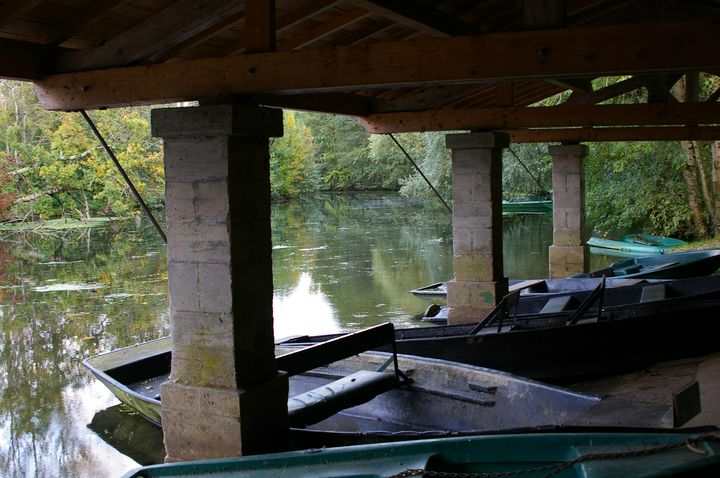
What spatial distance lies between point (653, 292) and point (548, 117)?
2.62m

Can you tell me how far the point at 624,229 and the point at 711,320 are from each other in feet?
50.1

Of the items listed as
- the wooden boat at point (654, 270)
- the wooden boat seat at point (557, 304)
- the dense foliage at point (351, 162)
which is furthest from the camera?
the dense foliage at point (351, 162)

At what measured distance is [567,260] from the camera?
13883 millimetres

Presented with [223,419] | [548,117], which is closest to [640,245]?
[548,117]

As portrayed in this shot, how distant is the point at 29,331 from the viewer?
492 inches

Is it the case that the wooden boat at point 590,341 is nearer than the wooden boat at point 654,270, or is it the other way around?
the wooden boat at point 590,341

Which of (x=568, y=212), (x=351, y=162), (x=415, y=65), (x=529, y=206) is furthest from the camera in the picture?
(x=351, y=162)

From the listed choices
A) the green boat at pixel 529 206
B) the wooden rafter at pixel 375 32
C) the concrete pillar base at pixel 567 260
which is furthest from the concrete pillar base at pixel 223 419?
the green boat at pixel 529 206

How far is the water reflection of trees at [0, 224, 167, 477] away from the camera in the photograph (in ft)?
25.1

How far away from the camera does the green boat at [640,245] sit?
18.4 m

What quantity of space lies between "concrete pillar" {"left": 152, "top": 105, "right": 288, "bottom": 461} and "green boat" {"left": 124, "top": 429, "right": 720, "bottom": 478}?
769 millimetres

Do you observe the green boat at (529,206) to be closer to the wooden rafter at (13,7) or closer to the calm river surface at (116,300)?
the calm river surface at (116,300)

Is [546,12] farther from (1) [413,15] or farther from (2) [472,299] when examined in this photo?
(2) [472,299]

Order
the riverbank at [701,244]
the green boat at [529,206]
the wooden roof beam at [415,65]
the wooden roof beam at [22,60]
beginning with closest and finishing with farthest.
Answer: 1. the wooden roof beam at [415,65]
2. the wooden roof beam at [22,60]
3. the riverbank at [701,244]
4. the green boat at [529,206]
